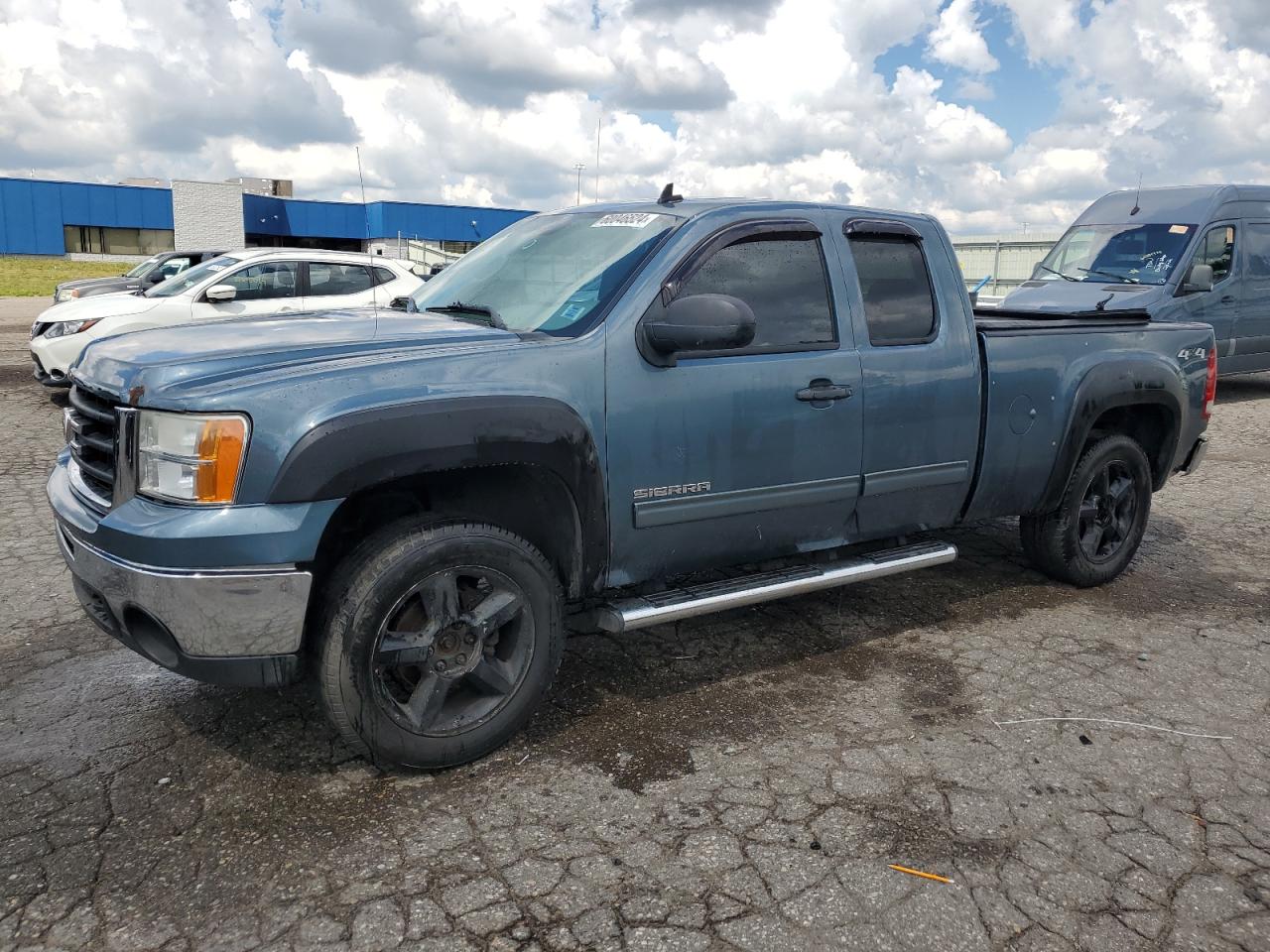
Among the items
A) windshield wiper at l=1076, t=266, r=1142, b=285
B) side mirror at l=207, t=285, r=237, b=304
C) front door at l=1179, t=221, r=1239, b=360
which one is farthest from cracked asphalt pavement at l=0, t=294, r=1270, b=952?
front door at l=1179, t=221, r=1239, b=360

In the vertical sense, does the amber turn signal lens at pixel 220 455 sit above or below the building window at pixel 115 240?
below

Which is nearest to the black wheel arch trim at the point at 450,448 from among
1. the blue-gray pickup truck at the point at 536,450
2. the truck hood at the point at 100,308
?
the blue-gray pickup truck at the point at 536,450

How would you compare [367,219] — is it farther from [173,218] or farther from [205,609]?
[205,609]

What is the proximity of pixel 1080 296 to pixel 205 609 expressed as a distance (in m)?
10.6

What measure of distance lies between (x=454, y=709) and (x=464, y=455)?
865 millimetres

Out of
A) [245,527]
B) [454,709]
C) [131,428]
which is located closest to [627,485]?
[454,709]

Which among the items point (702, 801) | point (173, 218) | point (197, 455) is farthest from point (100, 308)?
point (173, 218)

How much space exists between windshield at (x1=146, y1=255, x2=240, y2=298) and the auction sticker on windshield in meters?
8.51

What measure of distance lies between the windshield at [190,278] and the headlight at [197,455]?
366 inches

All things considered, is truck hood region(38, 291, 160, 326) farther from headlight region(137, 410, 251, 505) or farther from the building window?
the building window

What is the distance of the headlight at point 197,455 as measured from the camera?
9.48 ft

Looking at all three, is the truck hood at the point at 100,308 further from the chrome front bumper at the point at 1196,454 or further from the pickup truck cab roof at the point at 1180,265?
the chrome front bumper at the point at 1196,454

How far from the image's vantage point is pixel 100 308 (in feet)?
36.5

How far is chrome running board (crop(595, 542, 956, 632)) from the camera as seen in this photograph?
3633 millimetres
